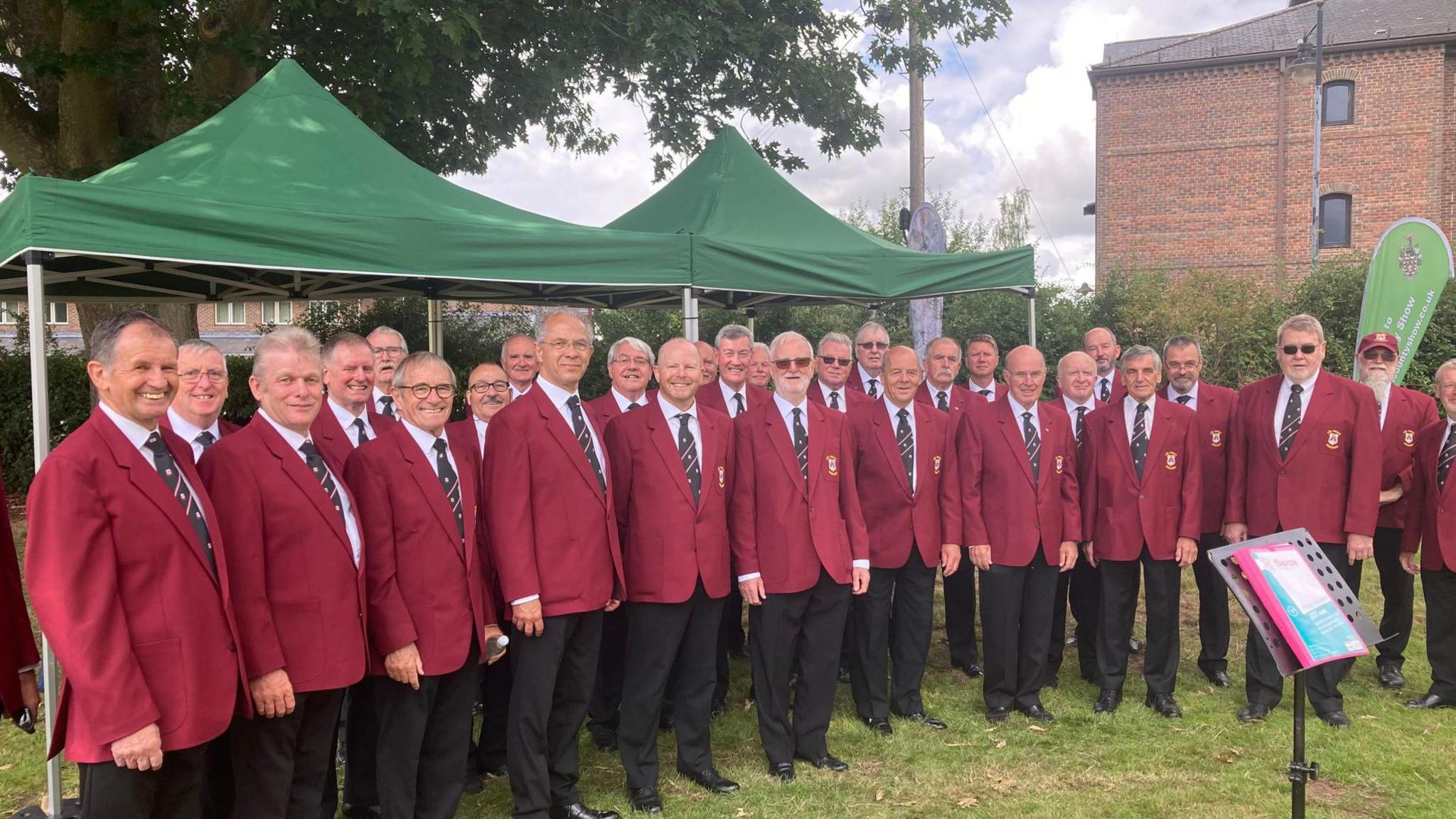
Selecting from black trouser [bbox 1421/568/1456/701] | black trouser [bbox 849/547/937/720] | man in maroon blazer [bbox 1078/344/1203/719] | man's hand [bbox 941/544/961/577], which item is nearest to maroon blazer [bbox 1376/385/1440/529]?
black trouser [bbox 1421/568/1456/701]

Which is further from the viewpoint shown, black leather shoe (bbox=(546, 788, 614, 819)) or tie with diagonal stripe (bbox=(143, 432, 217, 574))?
black leather shoe (bbox=(546, 788, 614, 819))

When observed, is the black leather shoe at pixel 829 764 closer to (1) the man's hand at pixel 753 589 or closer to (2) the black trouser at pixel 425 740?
(1) the man's hand at pixel 753 589

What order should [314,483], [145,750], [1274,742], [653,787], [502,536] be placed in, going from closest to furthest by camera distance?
[145,750]
[314,483]
[502,536]
[653,787]
[1274,742]

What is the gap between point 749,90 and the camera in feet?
37.3

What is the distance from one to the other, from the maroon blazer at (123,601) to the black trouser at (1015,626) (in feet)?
12.4

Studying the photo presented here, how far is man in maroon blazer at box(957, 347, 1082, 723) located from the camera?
5082mm

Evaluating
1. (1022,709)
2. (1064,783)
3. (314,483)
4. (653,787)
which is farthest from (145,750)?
(1022,709)

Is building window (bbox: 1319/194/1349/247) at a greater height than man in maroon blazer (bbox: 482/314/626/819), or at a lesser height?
greater

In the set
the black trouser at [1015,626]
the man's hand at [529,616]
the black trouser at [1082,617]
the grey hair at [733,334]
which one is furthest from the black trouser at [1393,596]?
the man's hand at [529,616]

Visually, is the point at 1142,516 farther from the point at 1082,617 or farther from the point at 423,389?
the point at 423,389

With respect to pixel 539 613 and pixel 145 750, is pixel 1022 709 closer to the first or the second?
pixel 539 613

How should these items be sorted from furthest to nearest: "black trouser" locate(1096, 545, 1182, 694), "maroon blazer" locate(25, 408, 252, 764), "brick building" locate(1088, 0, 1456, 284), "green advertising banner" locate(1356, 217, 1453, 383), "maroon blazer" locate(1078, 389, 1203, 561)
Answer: "brick building" locate(1088, 0, 1456, 284)
"green advertising banner" locate(1356, 217, 1453, 383)
"black trouser" locate(1096, 545, 1182, 694)
"maroon blazer" locate(1078, 389, 1203, 561)
"maroon blazer" locate(25, 408, 252, 764)

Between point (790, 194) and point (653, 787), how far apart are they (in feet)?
14.1

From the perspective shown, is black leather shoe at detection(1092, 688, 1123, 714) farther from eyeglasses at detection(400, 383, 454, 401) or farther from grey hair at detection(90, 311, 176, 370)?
grey hair at detection(90, 311, 176, 370)
